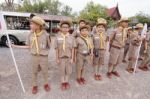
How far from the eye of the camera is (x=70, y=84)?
4871mm

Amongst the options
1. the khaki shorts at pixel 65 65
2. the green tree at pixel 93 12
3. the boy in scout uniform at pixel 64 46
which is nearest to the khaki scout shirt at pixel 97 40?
the boy in scout uniform at pixel 64 46

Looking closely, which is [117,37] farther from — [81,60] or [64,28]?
[64,28]

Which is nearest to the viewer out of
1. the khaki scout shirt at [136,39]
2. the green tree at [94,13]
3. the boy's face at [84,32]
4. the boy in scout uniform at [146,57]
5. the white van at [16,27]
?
the boy's face at [84,32]

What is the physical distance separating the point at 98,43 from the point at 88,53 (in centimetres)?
48

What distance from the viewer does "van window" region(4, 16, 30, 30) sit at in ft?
34.2

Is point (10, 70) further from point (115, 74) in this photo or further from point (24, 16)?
point (24, 16)

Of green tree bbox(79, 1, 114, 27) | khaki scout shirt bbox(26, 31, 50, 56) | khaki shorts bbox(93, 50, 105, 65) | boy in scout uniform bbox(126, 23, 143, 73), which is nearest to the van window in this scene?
boy in scout uniform bbox(126, 23, 143, 73)

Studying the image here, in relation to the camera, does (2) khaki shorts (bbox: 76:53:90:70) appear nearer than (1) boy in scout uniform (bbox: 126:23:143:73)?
Yes

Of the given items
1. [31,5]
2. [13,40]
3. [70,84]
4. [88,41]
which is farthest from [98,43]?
[31,5]

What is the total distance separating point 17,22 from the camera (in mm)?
10656

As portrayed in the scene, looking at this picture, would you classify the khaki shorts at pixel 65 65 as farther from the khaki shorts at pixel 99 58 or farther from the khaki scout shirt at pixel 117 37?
the khaki scout shirt at pixel 117 37

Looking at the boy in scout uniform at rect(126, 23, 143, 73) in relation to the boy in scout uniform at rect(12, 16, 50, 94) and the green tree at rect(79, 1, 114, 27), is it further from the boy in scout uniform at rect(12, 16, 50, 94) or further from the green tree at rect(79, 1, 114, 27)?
the green tree at rect(79, 1, 114, 27)

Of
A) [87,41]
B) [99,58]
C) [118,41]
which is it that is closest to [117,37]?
[118,41]

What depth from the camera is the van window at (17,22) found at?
34.2 feet
